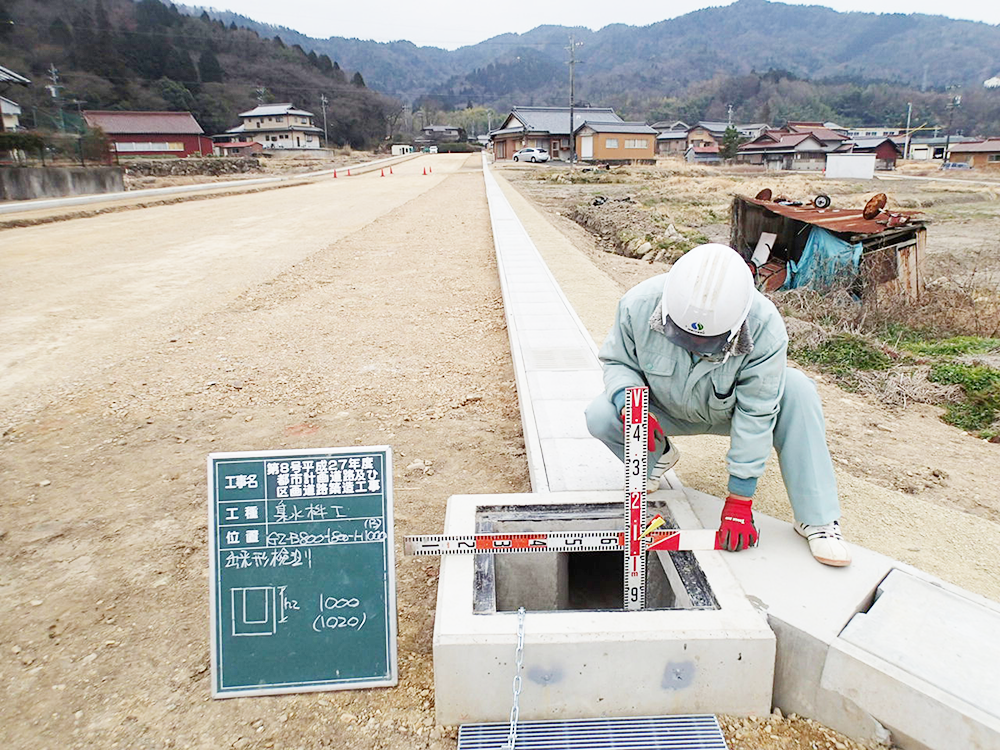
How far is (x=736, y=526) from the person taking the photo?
2.62m

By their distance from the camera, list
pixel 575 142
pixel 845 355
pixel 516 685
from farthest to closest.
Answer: pixel 575 142 < pixel 845 355 < pixel 516 685

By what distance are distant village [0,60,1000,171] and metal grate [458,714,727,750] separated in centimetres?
4540

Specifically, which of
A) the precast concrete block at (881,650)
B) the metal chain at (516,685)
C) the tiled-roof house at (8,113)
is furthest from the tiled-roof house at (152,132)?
the precast concrete block at (881,650)

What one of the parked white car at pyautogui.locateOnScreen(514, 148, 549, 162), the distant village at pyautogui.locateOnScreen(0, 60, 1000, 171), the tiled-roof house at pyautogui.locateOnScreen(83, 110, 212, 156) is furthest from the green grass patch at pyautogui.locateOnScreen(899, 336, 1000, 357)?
the tiled-roof house at pyautogui.locateOnScreen(83, 110, 212, 156)

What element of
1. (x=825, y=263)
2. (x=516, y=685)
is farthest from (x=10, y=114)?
(x=516, y=685)

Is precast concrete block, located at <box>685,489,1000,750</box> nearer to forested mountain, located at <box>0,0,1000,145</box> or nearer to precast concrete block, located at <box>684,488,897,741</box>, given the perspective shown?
precast concrete block, located at <box>684,488,897,741</box>

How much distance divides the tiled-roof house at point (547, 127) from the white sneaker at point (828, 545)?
56.3 m

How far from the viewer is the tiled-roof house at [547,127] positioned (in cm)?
5706

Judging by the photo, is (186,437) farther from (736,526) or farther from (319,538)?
(736,526)

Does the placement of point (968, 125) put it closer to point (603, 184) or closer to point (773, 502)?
point (603, 184)

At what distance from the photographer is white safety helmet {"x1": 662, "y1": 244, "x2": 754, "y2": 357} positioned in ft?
7.82

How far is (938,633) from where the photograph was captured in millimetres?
2158

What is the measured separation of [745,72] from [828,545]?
174 m

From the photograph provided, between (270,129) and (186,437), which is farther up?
(270,129)
